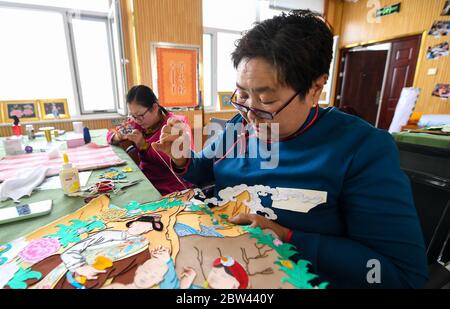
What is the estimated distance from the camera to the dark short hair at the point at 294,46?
608 mm

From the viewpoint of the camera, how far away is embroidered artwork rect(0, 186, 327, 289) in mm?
424

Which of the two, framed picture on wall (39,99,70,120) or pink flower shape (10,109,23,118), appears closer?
pink flower shape (10,109,23,118)

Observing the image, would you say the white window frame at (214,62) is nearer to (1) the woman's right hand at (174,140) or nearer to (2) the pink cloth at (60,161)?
(2) the pink cloth at (60,161)

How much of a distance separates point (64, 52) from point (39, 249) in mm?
3818

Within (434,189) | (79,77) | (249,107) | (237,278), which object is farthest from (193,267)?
(79,77)

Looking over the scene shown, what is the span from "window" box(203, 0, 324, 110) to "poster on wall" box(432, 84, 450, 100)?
2747mm

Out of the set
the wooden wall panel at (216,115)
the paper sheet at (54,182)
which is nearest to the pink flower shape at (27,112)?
the wooden wall panel at (216,115)

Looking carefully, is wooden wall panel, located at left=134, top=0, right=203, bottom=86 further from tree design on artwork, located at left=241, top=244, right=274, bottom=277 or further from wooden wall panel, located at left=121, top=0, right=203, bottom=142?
tree design on artwork, located at left=241, top=244, right=274, bottom=277

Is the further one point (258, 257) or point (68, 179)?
point (68, 179)

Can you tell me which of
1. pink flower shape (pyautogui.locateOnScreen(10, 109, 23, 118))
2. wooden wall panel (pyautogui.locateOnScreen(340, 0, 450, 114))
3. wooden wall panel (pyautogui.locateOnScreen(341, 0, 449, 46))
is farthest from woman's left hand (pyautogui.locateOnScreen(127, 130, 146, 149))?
wooden wall panel (pyautogui.locateOnScreen(341, 0, 449, 46))

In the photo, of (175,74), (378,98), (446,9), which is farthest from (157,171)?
(378,98)

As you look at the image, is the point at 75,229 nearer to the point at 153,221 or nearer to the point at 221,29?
the point at 153,221

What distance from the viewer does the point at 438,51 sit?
3.68m

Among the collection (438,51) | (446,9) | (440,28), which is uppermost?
(446,9)
